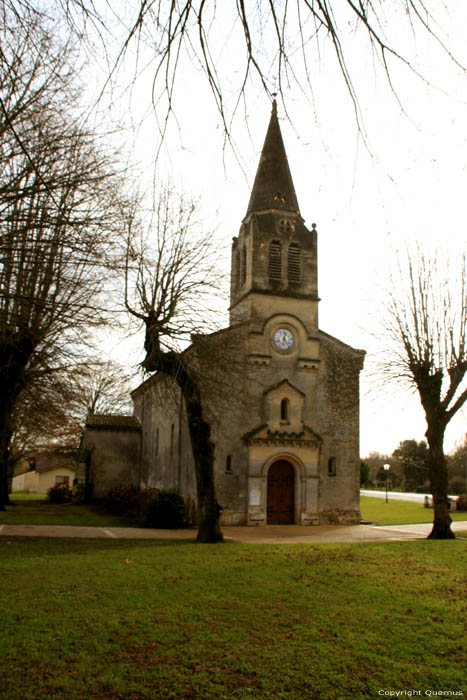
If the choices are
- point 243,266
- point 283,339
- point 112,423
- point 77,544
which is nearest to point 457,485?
point 112,423

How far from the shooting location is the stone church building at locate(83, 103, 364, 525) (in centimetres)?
2452

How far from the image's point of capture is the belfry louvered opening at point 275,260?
2759 cm

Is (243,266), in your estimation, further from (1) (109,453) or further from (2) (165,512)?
(1) (109,453)

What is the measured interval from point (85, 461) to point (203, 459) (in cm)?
1896

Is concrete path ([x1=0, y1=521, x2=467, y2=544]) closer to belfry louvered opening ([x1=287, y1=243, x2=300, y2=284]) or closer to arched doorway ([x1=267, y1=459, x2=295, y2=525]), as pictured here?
arched doorway ([x1=267, y1=459, x2=295, y2=525])

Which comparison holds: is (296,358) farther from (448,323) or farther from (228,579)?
(228,579)

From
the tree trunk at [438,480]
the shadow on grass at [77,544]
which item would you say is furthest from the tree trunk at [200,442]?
the tree trunk at [438,480]

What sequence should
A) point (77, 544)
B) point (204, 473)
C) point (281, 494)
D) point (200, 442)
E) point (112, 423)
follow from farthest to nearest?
point (112, 423) → point (281, 494) → point (200, 442) → point (204, 473) → point (77, 544)

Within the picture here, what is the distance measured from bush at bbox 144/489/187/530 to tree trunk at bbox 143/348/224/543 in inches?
191

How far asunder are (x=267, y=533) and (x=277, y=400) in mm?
6493

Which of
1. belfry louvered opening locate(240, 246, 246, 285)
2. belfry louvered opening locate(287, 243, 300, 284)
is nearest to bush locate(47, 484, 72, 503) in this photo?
belfry louvered opening locate(240, 246, 246, 285)

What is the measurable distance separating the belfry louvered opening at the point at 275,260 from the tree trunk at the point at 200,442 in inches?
451

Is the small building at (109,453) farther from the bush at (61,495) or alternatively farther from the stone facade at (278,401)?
the stone facade at (278,401)

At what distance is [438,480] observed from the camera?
65.4 feet
